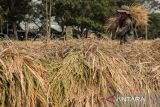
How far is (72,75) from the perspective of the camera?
4.52 meters

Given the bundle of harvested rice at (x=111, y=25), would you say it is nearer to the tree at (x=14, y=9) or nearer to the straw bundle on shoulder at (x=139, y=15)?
the straw bundle on shoulder at (x=139, y=15)

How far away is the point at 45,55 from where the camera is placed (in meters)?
4.81

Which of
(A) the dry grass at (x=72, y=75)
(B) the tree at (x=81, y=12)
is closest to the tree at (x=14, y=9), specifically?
(B) the tree at (x=81, y=12)

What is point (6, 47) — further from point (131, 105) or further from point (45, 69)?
point (131, 105)

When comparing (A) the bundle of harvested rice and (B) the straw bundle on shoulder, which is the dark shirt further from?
(A) the bundle of harvested rice

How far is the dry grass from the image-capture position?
4.21 metres

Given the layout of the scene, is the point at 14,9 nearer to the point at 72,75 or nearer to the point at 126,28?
the point at 126,28

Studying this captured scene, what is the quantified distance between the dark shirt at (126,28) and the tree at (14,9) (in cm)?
5285

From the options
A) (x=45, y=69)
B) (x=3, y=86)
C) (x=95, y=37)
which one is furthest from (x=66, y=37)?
(x=3, y=86)

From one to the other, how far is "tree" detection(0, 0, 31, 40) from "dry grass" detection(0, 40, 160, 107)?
55324mm

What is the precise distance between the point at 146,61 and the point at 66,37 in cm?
118

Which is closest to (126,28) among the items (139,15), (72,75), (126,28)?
(126,28)

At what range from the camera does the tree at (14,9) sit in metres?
61.1

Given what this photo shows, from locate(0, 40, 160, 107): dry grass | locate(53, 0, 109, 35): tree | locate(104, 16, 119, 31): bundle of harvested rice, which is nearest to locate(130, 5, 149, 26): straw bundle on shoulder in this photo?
locate(104, 16, 119, 31): bundle of harvested rice
